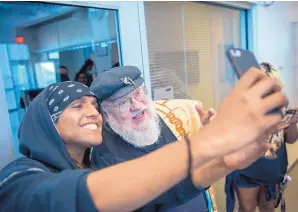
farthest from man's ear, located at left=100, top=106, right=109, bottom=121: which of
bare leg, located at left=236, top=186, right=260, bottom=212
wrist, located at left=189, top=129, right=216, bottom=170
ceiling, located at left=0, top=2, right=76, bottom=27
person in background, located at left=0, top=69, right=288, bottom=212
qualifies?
bare leg, located at left=236, top=186, right=260, bottom=212

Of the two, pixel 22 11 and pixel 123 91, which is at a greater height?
pixel 22 11

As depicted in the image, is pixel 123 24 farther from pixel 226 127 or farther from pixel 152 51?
pixel 226 127

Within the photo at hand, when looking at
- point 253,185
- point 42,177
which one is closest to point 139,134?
point 42,177

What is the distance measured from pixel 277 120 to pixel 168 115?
0.86 m

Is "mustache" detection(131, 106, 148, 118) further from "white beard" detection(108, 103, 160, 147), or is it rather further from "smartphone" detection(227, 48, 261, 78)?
"smartphone" detection(227, 48, 261, 78)

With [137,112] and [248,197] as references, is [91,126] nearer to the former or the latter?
[137,112]

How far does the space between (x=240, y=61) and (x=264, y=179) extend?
1557mm

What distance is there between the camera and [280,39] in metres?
3.10

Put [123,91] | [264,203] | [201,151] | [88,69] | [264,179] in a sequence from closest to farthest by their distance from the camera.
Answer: [201,151], [123,91], [88,69], [264,179], [264,203]

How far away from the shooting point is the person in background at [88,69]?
1.54 m

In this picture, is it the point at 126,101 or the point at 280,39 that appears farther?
the point at 280,39

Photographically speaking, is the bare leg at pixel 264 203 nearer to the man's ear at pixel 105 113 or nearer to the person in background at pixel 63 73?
the man's ear at pixel 105 113

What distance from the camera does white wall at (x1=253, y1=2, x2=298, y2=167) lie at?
276cm

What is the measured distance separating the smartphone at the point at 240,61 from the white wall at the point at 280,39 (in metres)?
2.52
